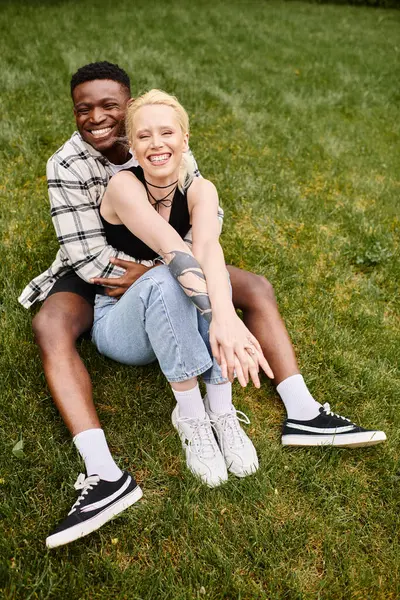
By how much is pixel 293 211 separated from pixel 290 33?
23.4ft

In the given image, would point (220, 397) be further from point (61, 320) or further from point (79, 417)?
point (61, 320)

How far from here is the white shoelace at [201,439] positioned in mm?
2479

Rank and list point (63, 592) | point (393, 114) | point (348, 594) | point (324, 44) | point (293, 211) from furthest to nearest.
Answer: point (324, 44), point (393, 114), point (293, 211), point (348, 594), point (63, 592)

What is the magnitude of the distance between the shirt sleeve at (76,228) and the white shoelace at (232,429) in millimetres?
987

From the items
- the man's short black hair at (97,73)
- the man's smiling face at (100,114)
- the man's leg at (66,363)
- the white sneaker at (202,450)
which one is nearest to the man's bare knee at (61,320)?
the man's leg at (66,363)

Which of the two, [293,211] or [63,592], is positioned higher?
[293,211]

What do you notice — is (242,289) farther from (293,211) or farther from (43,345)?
(293,211)

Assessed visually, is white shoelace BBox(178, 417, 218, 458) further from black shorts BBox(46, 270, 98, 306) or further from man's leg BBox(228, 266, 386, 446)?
black shorts BBox(46, 270, 98, 306)

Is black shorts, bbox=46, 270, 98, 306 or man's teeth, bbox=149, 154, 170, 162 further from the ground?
man's teeth, bbox=149, 154, 170, 162

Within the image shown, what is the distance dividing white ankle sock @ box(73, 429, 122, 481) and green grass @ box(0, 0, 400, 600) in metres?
0.14

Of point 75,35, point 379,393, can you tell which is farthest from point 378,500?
point 75,35

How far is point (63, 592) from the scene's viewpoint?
6.46ft

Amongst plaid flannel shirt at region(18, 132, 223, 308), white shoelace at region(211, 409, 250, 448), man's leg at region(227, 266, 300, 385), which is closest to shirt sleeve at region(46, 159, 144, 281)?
plaid flannel shirt at region(18, 132, 223, 308)

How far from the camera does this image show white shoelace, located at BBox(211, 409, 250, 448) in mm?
2553
